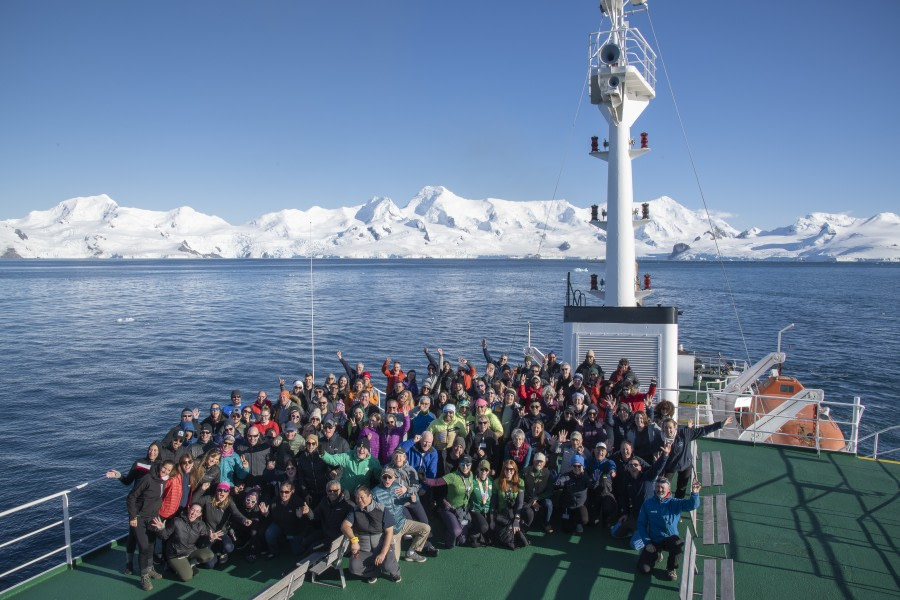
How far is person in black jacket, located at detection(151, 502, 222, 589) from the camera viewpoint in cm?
689

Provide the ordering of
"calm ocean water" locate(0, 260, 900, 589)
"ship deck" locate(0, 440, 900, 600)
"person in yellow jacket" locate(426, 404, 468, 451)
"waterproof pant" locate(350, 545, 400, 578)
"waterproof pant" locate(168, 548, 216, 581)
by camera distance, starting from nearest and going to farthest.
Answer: "ship deck" locate(0, 440, 900, 600), "waterproof pant" locate(350, 545, 400, 578), "waterproof pant" locate(168, 548, 216, 581), "person in yellow jacket" locate(426, 404, 468, 451), "calm ocean water" locate(0, 260, 900, 589)

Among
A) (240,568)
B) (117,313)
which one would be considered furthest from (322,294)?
(240,568)

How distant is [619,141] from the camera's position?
1485cm

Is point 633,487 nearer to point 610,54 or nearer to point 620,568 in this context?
point 620,568

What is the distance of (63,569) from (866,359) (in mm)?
42225

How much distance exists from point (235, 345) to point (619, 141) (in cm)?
3137

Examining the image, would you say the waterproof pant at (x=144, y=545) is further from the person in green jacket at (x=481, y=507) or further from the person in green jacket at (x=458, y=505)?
the person in green jacket at (x=481, y=507)

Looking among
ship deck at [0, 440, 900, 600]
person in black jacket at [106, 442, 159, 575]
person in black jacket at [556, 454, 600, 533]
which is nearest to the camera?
ship deck at [0, 440, 900, 600]

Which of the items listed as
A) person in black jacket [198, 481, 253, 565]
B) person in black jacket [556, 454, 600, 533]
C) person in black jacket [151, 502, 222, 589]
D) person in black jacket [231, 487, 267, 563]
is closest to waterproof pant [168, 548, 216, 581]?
person in black jacket [151, 502, 222, 589]

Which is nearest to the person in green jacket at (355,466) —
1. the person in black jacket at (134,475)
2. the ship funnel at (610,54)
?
the person in black jacket at (134,475)

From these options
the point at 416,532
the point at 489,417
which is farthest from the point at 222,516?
the point at 489,417

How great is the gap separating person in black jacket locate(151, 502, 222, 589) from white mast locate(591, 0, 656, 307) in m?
11.1

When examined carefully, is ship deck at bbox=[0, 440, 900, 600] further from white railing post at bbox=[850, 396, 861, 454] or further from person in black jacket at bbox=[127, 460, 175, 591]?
white railing post at bbox=[850, 396, 861, 454]

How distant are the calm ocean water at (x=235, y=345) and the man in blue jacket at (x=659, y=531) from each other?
591 inches
